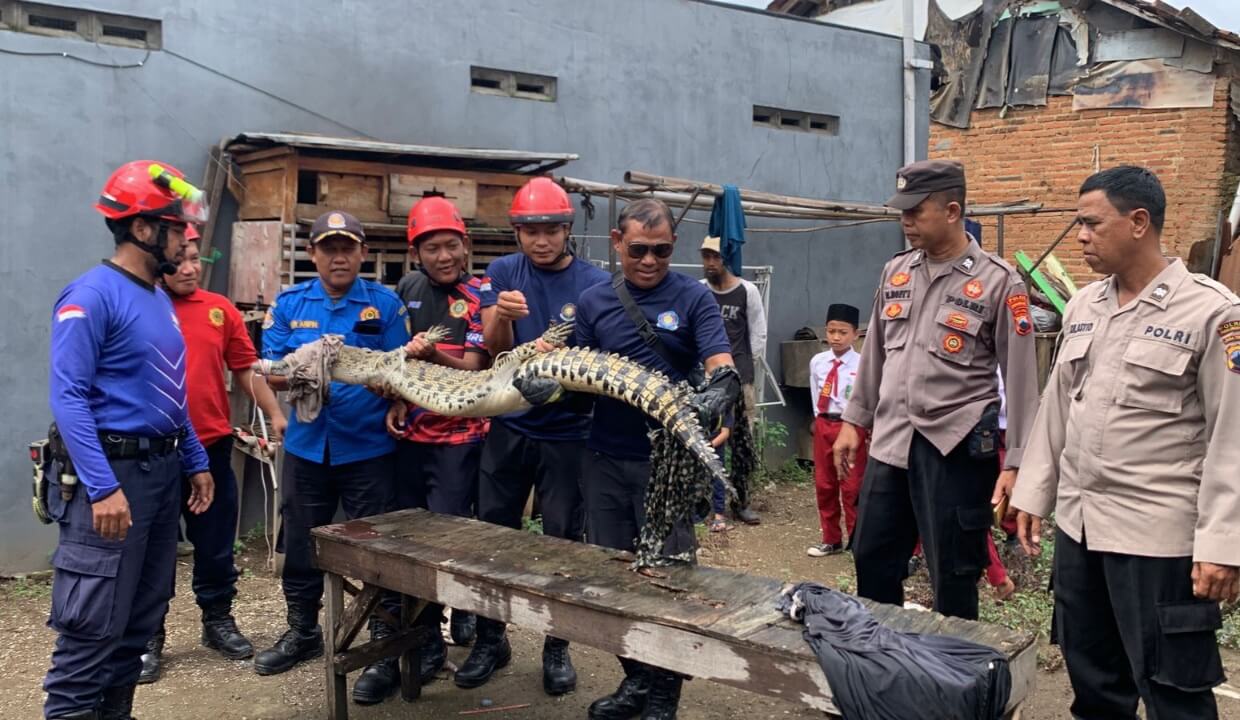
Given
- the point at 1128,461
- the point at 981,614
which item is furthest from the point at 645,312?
the point at 981,614

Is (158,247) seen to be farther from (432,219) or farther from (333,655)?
(333,655)

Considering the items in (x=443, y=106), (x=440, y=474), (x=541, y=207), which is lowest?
(x=440, y=474)

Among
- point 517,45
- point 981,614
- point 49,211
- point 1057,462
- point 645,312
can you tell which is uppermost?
point 517,45

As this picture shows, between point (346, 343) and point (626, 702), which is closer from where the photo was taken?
point (626, 702)

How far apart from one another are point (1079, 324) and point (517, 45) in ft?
16.8

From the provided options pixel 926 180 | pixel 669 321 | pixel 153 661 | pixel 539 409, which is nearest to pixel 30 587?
pixel 153 661

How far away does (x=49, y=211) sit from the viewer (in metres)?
5.67

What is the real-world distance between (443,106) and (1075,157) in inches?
336

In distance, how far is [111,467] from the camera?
3.33 meters

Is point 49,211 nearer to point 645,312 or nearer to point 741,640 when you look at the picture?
point 645,312

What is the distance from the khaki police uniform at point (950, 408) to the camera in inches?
136

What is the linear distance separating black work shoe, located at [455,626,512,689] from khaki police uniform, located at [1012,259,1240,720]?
2510 millimetres

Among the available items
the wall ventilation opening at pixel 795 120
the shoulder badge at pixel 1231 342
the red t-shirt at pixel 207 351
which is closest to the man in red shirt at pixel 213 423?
the red t-shirt at pixel 207 351

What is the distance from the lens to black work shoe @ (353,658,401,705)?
4250mm
